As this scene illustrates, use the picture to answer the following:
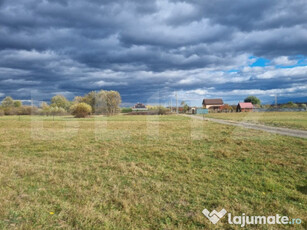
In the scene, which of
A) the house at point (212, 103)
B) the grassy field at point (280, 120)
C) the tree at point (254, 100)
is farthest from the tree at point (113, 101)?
the tree at point (254, 100)

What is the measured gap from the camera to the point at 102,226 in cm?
280

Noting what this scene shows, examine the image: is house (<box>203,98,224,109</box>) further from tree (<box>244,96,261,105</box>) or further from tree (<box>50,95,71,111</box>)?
tree (<box>50,95,71,111</box>)

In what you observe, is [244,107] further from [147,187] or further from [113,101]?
[147,187]

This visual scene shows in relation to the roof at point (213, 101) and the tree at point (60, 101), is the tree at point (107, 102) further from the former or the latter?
the roof at point (213, 101)

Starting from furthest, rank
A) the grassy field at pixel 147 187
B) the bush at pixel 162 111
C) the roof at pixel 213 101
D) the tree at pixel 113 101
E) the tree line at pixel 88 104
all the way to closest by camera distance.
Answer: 1. the roof at pixel 213 101
2. the bush at pixel 162 111
3. the tree at pixel 113 101
4. the tree line at pixel 88 104
5. the grassy field at pixel 147 187

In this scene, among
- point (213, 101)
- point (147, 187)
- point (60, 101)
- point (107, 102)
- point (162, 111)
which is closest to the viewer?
point (147, 187)

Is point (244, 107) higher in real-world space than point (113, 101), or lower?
lower

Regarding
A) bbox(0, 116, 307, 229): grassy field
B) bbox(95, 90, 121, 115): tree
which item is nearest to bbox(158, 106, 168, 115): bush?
bbox(95, 90, 121, 115): tree

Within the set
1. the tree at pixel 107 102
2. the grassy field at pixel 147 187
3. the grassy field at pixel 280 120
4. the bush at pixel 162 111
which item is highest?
the tree at pixel 107 102

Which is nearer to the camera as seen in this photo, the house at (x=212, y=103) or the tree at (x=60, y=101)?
the tree at (x=60, y=101)

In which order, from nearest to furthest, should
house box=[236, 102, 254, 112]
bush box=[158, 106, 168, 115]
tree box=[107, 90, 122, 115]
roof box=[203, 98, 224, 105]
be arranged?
1. tree box=[107, 90, 122, 115]
2. bush box=[158, 106, 168, 115]
3. house box=[236, 102, 254, 112]
4. roof box=[203, 98, 224, 105]

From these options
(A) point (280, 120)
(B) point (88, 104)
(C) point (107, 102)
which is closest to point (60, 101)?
(C) point (107, 102)

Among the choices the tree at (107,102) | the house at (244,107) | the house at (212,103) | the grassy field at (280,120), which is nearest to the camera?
the grassy field at (280,120)

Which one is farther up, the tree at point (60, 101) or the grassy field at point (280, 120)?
the tree at point (60, 101)
